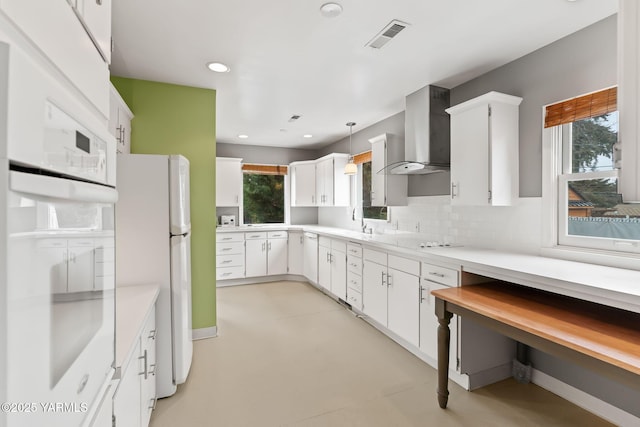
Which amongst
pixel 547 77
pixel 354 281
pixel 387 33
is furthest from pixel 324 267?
pixel 547 77

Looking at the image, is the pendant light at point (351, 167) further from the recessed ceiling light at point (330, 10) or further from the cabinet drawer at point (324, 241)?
the recessed ceiling light at point (330, 10)

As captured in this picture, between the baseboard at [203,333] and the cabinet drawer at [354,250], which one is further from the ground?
the cabinet drawer at [354,250]

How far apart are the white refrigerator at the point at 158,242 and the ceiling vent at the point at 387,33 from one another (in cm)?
168

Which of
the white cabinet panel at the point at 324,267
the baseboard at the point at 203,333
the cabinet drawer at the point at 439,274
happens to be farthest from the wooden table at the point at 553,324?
the white cabinet panel at the point at 324,267

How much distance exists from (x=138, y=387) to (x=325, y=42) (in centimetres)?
247

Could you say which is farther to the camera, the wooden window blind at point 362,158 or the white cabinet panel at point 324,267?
the wooden window blind at point 362,158

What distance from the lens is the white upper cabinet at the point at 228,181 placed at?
18.0ft

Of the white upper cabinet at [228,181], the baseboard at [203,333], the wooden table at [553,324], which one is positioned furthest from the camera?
the white upper cabinet at [228,181]

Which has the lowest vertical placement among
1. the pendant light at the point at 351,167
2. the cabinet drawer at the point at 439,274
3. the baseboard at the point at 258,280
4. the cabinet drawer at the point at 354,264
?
the baseboard at the point at 258,280

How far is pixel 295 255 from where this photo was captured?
216 inches

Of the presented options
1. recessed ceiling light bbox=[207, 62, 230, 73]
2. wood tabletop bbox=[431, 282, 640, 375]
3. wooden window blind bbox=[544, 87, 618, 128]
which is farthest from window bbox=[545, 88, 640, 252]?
recessed ceiling light bbox=[207, 62, 230, 73]

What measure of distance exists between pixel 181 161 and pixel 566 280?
8.32 feet

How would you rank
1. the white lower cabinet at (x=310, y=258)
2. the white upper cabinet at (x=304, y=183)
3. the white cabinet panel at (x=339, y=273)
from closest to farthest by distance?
the white cabinet panel at (x=339, y=273) → the white lower cabinet at (x=310, y=258) → the white upper cabinet at (x=304, y=183)

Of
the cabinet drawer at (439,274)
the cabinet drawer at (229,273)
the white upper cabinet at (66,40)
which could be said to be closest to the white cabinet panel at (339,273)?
the cabinet drawer at (439,274)
